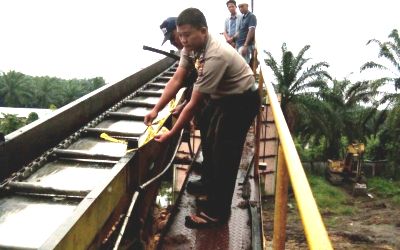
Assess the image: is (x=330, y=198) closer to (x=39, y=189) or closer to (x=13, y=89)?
(x=39, y=189)

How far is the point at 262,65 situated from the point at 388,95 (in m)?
24.1

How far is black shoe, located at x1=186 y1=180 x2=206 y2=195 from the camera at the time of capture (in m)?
4.06

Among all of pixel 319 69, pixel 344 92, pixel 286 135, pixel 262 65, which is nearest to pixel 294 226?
pixel 319 69

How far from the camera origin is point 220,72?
3031 mm

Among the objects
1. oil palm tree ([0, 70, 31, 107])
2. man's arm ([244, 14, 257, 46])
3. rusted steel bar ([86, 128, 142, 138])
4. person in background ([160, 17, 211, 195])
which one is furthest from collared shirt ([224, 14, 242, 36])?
oil palm tree ([0, 70, 31, 107])

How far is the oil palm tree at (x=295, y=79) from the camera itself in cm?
2534

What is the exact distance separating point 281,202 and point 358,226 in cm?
2121

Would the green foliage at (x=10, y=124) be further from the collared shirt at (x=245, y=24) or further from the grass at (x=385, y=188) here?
the grass at (x=385, y=188)

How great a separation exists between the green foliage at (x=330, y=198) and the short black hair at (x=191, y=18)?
2363 centimetres

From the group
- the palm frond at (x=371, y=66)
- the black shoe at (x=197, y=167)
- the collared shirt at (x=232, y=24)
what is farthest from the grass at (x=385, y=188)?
the black shoe at (x=197, y=167)

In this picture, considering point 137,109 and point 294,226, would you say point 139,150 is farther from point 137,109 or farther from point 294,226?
point 294,226

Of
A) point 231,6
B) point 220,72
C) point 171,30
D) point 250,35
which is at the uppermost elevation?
point 231,6

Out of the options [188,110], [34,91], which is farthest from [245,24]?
[34,91]

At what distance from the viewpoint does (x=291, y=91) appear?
2598 centimetres
